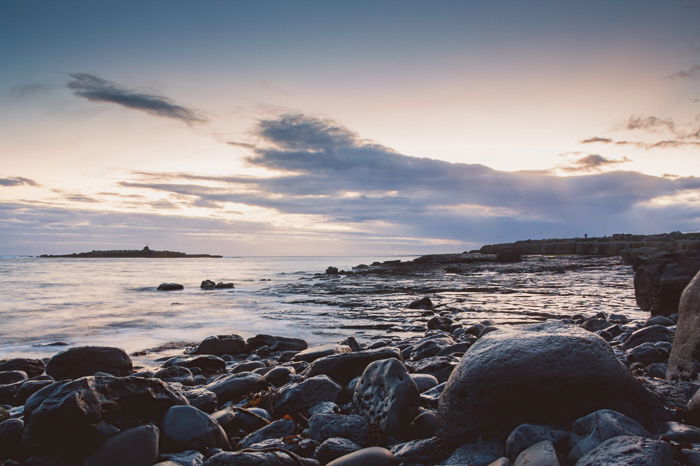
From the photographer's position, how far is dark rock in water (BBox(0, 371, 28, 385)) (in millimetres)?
6623

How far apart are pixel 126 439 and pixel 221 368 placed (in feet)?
15.6

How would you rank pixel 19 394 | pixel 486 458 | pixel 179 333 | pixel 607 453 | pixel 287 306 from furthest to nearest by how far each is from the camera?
pixel 287 306, pixel 179 333, pixel 19 394, pixel 486 458, pixel 607 453

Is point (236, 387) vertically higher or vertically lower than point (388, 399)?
lower

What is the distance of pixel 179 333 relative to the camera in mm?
12516

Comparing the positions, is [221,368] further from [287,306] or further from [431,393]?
[287,306]

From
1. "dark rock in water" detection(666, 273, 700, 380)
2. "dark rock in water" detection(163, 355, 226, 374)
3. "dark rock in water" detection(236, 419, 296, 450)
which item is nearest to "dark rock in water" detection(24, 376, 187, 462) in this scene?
"dark rock in water" detection(236, 419, 296, 450)

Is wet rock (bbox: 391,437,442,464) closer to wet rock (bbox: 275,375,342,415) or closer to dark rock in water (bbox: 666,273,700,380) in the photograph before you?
wet rock (bbox: 275,375,342,415)

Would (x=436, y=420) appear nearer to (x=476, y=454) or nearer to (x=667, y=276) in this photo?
(x=476, y=454)

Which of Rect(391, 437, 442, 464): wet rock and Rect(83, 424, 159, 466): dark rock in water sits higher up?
→ Rect(83, 424, 159, 466): dark rock in water

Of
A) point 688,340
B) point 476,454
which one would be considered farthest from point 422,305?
point 476,454

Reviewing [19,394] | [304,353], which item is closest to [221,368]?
[304,353]

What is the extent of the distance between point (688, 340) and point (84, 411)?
219 inches

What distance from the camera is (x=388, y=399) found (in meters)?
3.88

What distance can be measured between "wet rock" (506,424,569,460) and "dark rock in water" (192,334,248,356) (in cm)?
774
